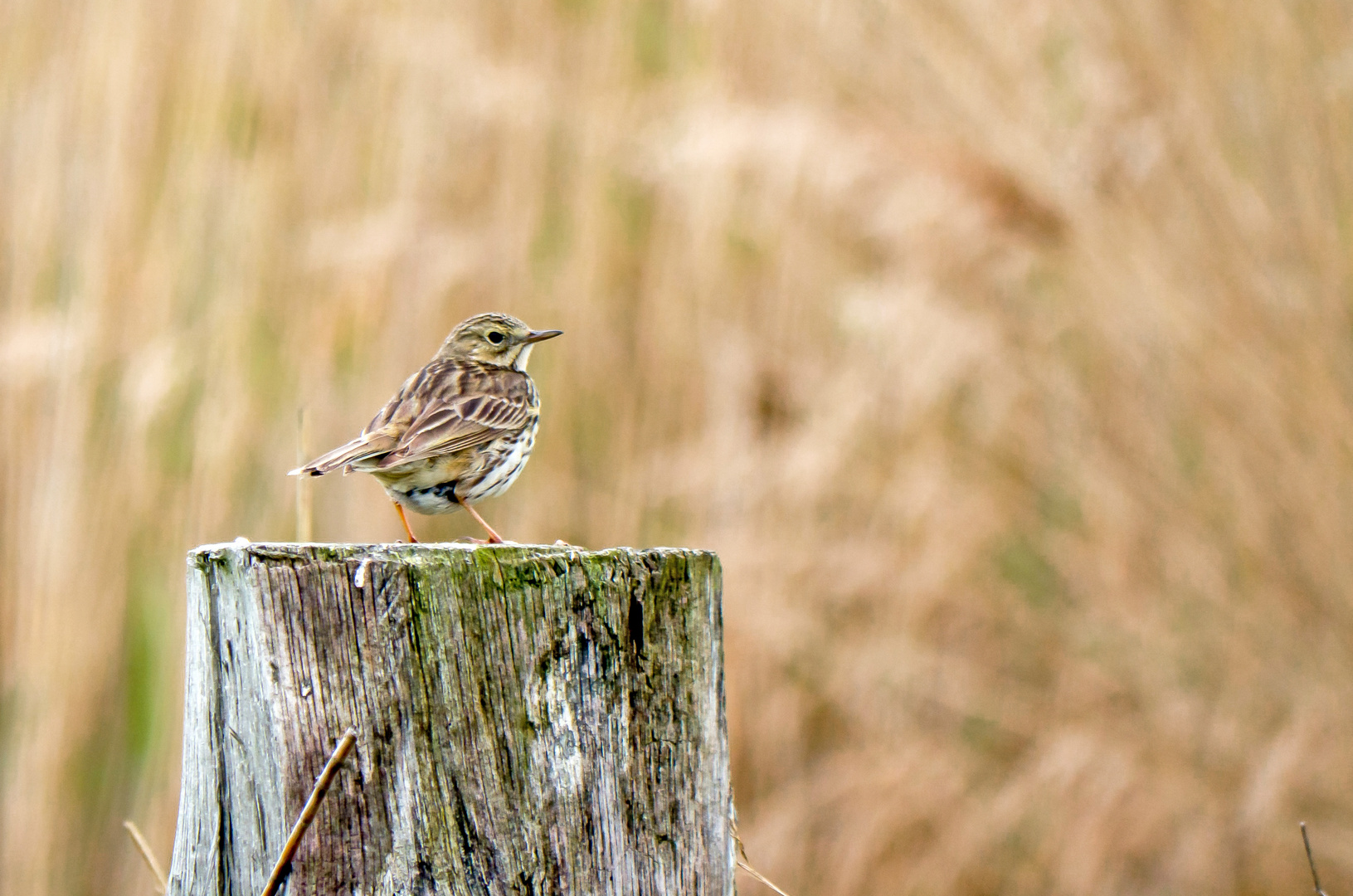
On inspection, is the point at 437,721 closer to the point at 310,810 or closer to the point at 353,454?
the point at 310,810

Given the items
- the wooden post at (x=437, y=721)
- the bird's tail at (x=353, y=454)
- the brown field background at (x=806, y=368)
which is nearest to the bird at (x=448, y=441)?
the bird's tail at (x=353, y=454)

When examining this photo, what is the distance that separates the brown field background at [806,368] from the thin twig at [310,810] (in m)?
2.79

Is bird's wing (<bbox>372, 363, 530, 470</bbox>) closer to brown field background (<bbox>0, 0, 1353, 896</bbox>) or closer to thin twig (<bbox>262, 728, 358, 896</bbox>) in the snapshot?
brown field background (<bbox>0, 0, 1353, 896</bbox>)

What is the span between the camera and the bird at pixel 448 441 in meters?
2.90

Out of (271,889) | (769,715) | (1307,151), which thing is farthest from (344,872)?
(1307,151)

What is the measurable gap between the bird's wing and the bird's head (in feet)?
0.18

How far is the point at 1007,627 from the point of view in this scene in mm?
4547

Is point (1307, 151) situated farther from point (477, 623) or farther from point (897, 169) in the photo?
point (477, 623)

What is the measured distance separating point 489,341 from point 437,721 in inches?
92.2

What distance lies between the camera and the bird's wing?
297 cm

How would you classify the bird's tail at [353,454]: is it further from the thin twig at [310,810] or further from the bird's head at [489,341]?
the thin twig at [310,810]

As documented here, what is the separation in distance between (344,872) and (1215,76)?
→ 3780 millimetres

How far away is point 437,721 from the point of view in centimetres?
153

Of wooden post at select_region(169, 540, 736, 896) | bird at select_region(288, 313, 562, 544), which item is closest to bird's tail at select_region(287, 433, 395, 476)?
bird at select_region(288, 313, 562, 544)
